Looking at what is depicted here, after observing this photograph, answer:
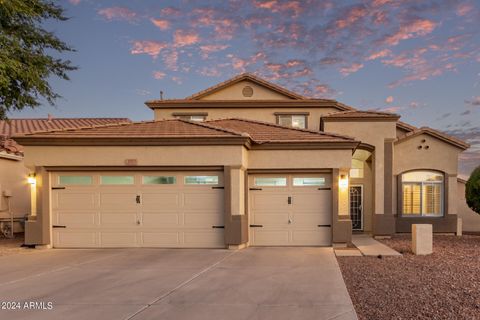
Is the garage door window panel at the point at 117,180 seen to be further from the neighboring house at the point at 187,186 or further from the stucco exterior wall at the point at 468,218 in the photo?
the stucco exterior wall at the point at 468,218

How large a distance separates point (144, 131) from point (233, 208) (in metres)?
3.96

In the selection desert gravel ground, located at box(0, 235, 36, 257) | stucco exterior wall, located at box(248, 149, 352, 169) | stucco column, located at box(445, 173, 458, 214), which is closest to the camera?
desert gravel ground, located at box(0, 235, 36, 257)

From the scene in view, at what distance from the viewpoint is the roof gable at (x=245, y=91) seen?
19.3 metres

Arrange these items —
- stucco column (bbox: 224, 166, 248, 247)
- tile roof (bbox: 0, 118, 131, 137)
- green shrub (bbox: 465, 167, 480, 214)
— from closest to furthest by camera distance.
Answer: stucco column (bbox: 224, 166, 248, 247), green shrub (bbox: 465, 167, 480, 214), tile roof (bbox: 0, 118, 131, 137)

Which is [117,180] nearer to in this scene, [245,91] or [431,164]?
[245,91]

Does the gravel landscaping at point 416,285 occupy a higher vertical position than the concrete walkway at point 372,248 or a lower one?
higher

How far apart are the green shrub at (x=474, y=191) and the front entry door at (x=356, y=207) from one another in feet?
14.2

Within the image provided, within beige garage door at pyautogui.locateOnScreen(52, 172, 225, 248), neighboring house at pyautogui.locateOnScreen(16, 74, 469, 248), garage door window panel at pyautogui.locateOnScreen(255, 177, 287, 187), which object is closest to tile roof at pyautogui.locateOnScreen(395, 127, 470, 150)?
neighboring house at pyautogui.locateOnScreen(16, 74, 469, 248)

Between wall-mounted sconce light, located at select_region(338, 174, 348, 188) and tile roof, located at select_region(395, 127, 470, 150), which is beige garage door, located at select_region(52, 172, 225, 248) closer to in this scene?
wall-mounted sconce light, located at select_region(338, 174, 348, 188)

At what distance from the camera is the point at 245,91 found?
1964 cm

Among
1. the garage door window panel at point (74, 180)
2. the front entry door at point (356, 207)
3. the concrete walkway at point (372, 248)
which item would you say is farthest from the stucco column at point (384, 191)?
the garage door window panel at point (74, 180)

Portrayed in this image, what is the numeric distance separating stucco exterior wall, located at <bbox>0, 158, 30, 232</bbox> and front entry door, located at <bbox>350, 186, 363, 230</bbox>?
608 inches

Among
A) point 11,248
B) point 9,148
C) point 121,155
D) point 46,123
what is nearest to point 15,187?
point 9,148

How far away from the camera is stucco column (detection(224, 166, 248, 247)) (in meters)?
11.8
